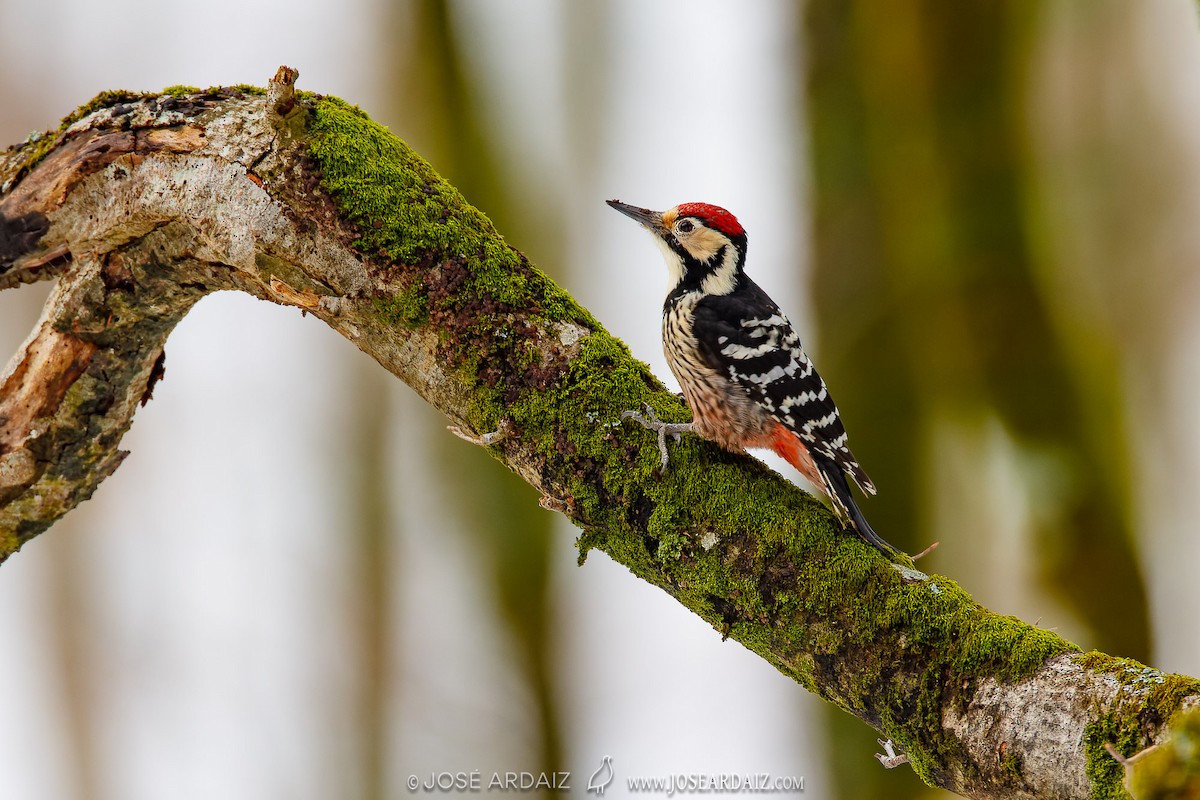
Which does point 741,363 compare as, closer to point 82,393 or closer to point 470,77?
point 82,393

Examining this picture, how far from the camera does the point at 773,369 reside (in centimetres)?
316

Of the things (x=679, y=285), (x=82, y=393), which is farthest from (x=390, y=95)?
(x=82, y=393)

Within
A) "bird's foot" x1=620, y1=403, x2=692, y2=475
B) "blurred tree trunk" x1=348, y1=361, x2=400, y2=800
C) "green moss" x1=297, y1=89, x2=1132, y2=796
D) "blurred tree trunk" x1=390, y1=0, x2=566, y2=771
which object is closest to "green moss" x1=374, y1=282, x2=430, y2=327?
"green moss" x1=297, y1=89, x2=1132, y2=796

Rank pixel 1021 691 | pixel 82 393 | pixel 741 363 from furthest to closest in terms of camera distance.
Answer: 1. pixel 741 363
2. pixel 82 393
3. pixel 1021 691

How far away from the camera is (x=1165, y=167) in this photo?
4.78 meters

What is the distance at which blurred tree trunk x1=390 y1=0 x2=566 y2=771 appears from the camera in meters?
4.70

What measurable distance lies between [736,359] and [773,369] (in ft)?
0.42

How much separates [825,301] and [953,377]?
2.33 ft

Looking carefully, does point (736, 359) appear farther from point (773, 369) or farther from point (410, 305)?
point (410, 305)

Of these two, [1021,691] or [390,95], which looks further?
[390,95]

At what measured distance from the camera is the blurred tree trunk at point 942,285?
4082 millimetres

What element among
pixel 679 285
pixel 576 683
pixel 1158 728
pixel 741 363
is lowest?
pixel 1158 728

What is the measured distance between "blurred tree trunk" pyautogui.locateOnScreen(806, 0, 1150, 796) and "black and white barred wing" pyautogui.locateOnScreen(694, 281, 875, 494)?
119 cm

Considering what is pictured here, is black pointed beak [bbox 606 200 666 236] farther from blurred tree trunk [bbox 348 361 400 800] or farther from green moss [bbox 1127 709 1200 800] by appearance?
green moss [bbox 1127 709 1200 800]
